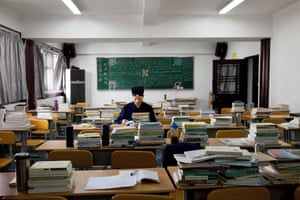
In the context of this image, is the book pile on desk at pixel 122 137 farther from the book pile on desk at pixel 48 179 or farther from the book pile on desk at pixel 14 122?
the book pile on desk at pixel 14 122

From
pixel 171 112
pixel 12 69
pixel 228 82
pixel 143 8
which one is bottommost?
pixel 171 112

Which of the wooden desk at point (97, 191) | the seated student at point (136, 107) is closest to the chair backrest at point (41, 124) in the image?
the seated student at point (136, 107)

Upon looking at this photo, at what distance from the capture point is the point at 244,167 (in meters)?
1.96

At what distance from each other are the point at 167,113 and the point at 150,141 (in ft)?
8.79

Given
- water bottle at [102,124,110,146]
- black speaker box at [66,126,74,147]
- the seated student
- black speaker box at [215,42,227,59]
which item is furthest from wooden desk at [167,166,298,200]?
black speaker box at [215,42,227,59]

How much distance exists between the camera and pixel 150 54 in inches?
418

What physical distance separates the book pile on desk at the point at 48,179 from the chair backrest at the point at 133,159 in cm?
86

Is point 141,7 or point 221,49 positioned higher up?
point 141,7

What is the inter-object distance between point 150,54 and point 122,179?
8.89 metres

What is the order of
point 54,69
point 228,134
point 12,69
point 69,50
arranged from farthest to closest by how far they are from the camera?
1. point 69,50
2. point 54,69
3. point 12,69
4. point 228,134

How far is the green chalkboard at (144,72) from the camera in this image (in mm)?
10586

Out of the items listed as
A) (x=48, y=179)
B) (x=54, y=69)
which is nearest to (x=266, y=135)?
(x=48, y=179)

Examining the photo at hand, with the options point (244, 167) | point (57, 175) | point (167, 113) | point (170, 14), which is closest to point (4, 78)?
point (167, 113)

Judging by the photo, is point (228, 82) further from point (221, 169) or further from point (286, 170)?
point (221, 169)
